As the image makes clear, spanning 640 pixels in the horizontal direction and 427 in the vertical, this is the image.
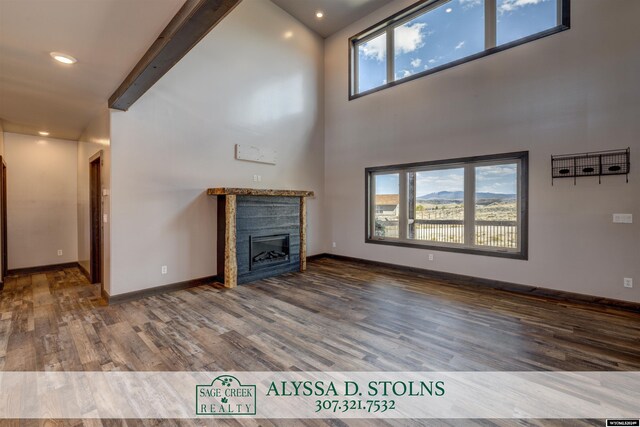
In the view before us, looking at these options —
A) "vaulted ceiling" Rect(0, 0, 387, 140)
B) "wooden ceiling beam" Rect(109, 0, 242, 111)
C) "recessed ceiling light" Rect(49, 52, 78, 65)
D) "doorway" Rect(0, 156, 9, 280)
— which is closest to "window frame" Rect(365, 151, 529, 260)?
"wooden ceiling beam" Rect(109, 0, 242, 111)

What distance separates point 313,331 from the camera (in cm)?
290

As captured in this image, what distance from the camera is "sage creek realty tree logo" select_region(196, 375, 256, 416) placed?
1.81m

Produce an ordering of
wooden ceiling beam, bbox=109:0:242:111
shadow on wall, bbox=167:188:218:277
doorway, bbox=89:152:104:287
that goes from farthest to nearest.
Answer: doorway, bbox=89:152:104:287 < shadow on wall, bbox=167:188:218:277 < wooden ceiling beam, bbox=109:0:242:111

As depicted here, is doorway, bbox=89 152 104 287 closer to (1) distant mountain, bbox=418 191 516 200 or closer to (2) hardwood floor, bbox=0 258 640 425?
(2) hardwood floor, bbox=0 258 640 425

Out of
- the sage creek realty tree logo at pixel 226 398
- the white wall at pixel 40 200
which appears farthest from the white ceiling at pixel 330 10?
the sage creek realty tree logo at pixel 226 398

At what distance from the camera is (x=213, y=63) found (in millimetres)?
4625

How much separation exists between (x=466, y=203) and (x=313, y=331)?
3.52 m

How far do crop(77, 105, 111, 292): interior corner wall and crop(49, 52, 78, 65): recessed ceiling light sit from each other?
116cm

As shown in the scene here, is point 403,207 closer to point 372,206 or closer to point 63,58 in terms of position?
point 372,206

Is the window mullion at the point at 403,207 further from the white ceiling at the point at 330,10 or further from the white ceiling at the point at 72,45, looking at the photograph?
the white ceiling at the point at 72,45

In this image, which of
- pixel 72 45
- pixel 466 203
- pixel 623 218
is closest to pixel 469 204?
pixel 466 203

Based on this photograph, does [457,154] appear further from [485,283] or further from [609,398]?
[609,398]

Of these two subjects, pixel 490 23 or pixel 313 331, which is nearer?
pixel 313 331

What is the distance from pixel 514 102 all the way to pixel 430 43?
2.04 metres
